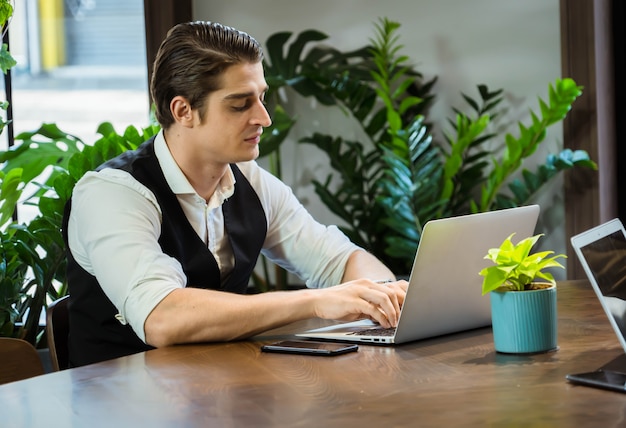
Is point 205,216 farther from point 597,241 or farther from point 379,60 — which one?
point 379,60

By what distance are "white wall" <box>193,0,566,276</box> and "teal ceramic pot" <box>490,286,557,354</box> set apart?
91.1 inches

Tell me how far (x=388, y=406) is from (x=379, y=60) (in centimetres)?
277

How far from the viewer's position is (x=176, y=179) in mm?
2338

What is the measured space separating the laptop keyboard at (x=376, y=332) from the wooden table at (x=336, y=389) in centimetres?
6

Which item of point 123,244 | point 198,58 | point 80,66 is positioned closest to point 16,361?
point 123,244

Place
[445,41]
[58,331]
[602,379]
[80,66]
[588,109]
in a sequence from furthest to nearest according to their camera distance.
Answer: [80,66], [445,41], [588,109], [58,331], [602,379]

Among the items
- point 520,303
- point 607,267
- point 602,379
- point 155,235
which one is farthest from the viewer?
point 155,235

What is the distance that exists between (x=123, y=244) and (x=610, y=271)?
984 mm

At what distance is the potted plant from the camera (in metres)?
1.69

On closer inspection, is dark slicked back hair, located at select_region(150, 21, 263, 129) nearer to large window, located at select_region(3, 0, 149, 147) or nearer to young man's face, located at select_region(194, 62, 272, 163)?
Result: young man's face, located at select_region(194, 62, 272, 163)

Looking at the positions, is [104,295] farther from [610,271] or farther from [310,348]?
[610,271]

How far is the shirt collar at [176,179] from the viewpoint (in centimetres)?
234

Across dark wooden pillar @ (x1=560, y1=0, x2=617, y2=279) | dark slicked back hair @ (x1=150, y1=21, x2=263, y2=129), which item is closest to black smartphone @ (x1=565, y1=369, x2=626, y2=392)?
dark slicked back hair @ (x1=150, y1=21, x2=263, y2=129)

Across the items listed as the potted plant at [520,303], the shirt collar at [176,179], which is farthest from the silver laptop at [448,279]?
the shirt collar at [176,179]
